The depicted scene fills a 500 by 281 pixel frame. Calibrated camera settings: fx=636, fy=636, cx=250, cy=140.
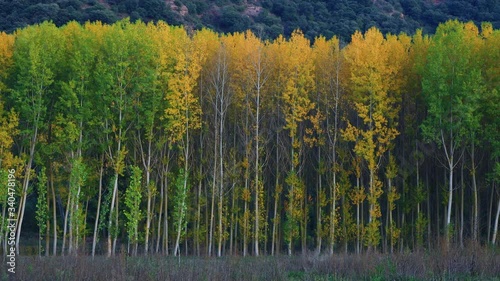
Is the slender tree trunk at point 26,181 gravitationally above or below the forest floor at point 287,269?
above

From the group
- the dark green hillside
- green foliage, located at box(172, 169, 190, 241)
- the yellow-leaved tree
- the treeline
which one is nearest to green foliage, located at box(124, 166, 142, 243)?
the treeline

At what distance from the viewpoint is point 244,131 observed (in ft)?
118

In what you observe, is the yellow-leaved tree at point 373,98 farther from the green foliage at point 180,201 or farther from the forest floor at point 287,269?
the forest floor at point 287,269

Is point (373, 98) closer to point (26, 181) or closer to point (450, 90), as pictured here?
point (450, 90)

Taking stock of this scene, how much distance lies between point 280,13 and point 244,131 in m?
41.2

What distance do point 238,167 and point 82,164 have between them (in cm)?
867

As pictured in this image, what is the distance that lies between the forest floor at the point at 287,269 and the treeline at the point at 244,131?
42.7 feet

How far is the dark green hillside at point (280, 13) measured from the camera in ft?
204

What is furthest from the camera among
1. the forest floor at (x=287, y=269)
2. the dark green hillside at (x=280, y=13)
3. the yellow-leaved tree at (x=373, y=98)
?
the dark green hillside at (x=280, y=13)

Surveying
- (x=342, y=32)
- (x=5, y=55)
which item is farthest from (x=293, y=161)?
(x=342, y=32)

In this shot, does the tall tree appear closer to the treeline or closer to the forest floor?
the treeline

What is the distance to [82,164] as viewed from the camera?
32219mm

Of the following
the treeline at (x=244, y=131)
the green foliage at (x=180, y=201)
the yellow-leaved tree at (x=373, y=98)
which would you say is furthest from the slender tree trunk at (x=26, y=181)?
the yellow-leaved tree at (x=373, y=98)

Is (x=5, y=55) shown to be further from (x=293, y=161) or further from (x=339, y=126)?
(x=339, y=126)
